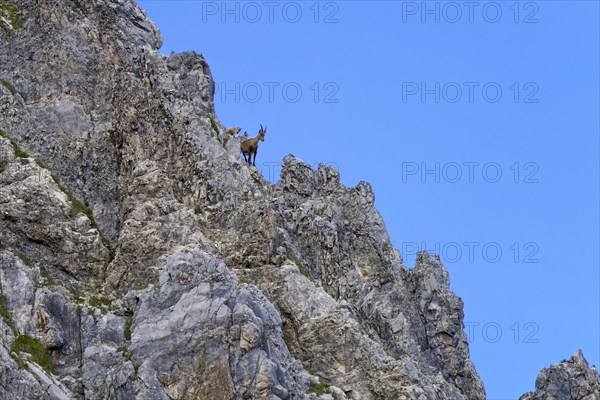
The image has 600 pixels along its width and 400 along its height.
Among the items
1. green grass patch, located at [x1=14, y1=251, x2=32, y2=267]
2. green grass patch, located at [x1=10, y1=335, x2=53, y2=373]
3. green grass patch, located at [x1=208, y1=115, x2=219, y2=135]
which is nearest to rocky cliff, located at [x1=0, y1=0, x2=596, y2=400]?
green grass patch, located at [x1=10, y1=335, x2=53, y2=373]

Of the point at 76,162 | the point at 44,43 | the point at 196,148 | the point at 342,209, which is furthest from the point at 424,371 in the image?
the point at 44,43

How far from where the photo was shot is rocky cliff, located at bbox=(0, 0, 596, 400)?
227ft

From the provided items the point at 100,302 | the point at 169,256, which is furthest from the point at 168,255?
the point at 100,302

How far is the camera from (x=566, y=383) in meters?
97.2

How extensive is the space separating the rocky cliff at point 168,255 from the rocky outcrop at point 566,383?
6.95 metres

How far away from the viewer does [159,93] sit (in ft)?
284

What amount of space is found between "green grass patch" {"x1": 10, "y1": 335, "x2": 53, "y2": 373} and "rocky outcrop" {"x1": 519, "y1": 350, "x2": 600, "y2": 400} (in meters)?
40.7

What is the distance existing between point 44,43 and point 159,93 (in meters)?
10.7

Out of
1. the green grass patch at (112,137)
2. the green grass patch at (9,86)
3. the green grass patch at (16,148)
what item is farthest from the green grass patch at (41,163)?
the green grass patch at (9,86)

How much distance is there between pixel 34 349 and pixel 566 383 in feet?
141

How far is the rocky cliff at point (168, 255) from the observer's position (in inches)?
2719

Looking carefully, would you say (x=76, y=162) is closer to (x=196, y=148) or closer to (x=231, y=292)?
(x=196, y=148)

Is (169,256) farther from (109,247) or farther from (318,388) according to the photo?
(318,388)

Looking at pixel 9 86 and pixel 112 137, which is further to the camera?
pixel 9 86
